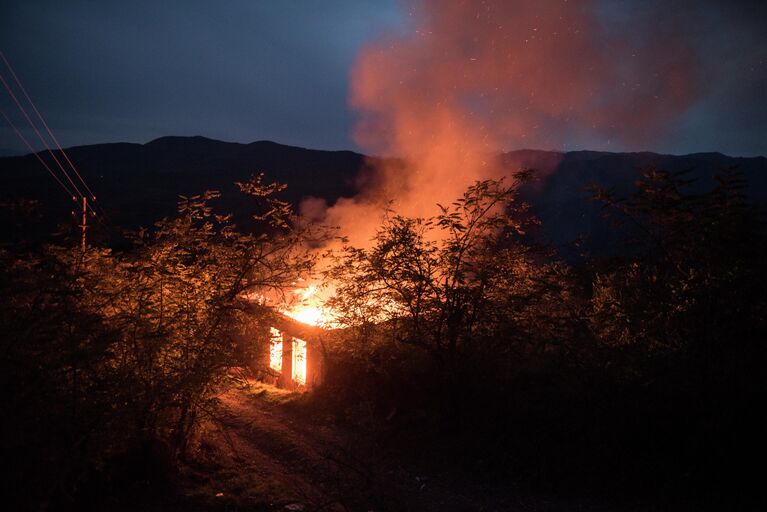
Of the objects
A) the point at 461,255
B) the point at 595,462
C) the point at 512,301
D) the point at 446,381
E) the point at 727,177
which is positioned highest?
Result: the point at 727,177

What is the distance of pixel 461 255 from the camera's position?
10.6m

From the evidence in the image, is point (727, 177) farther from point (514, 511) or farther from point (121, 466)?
point (121, 466)

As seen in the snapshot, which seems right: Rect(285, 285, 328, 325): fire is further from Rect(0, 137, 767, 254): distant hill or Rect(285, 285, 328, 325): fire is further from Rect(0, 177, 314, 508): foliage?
Rect(0, 137, 767, 254): distant hill

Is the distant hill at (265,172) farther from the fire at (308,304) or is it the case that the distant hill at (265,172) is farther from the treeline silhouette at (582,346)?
the treeline silhouette at (582,346)

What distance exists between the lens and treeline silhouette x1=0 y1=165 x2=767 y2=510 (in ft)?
19.6

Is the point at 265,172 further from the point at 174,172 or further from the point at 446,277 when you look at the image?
the point at 446,277

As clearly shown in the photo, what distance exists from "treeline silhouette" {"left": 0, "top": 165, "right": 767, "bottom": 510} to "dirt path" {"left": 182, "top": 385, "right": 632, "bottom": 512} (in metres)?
0.63

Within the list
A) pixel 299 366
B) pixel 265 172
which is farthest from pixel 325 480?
pixel 265 172

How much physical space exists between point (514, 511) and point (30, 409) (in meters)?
7.33

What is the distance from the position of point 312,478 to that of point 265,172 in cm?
12909

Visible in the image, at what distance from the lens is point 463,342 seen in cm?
1100

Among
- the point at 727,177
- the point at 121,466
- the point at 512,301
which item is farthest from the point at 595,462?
the point at 121,466

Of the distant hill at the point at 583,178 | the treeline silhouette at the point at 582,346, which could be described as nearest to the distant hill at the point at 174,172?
the distant hill at the point at 583,178

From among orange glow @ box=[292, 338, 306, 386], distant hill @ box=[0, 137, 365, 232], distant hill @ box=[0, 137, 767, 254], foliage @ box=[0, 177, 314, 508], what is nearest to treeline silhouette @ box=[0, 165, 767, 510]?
foliage @ box=[0, 177, 314, 508]
